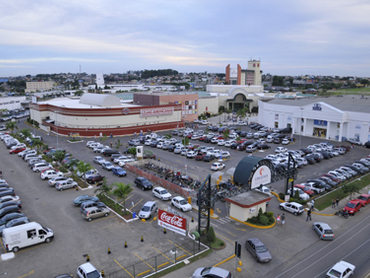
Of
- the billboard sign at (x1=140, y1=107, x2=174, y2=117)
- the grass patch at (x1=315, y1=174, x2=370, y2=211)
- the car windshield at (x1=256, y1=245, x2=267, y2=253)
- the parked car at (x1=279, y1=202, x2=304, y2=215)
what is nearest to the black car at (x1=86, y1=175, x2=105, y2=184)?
the parked car at (x1=279, y1=202, x2=304, y2=215)

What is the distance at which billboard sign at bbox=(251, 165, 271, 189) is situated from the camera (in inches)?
952

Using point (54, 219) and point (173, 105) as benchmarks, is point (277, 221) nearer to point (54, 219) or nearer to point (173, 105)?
point (54, 219)

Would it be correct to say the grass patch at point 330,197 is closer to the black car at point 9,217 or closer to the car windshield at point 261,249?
the car windshield at point 261,249

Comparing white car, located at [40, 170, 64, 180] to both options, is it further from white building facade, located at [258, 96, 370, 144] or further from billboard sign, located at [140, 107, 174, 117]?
white building facade, located at [258, 96, 370, 144]

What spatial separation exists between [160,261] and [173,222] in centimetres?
253

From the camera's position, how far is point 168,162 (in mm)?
41750

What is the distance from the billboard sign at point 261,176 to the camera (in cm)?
2417

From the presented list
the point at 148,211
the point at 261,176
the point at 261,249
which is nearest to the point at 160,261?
the point at 148,211

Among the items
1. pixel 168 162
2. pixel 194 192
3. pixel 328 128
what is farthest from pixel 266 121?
pixel 194 192

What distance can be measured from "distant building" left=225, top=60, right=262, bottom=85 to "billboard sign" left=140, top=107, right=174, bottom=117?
287ft

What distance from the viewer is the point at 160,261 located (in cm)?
1839

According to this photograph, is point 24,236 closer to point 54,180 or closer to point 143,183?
point 54,180

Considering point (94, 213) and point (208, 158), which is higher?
point (208, 158)

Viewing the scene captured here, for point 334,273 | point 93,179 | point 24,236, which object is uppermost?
point 24,236
